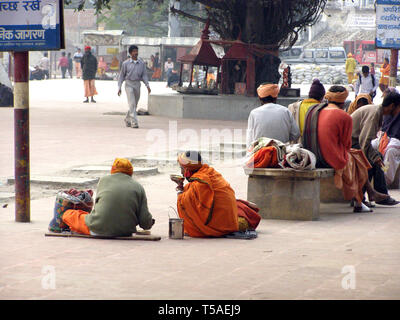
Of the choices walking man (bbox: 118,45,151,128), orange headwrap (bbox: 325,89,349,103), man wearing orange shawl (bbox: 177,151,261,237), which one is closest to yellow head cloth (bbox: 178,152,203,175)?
man wearing orange shawl (bbox: 177,151,261,237)

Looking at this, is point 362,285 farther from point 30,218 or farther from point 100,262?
point 30,218

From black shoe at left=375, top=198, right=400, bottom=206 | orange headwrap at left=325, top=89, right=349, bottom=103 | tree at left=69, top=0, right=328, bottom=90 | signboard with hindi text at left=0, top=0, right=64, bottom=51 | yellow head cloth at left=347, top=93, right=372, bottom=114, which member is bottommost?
black shoe at left=375, top=198, right=400, bottom=206

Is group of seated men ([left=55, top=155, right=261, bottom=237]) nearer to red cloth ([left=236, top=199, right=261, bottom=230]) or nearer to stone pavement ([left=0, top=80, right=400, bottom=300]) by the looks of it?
red cloth ([left=236, top=199, right=261, bottom=230])

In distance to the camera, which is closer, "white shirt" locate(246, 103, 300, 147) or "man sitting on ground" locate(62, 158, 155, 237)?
"man sitting on ground" locate(62, 158, 155, 237)

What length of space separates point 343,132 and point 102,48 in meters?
44.2

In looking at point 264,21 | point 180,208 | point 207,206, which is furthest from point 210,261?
point 264,21

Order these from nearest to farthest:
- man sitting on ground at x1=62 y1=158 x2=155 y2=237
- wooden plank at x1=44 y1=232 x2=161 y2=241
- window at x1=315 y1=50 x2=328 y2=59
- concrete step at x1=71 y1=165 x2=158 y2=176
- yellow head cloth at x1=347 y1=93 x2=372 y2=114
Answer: man sitting on ground at x1=62 y1=158 x2=155 y2=237, wooden plank at x1=44 y1=232 x2=161 y2=241, yellow head cloth at x1=347 y1=93 x2=372 y2=114, concrete step at x1=71 y1=165 x2=158 y2=176, window at x1=315 y1=50 x2=328 y2=59

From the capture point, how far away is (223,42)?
66.8 feet

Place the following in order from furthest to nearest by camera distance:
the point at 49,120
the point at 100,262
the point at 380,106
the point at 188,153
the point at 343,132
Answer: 1. the point at 49,120
2. the point at 380,106
3. the point at 343,132
4. the point at 188,153
5. the point at 100,262

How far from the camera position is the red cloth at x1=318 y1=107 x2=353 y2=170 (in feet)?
28.1

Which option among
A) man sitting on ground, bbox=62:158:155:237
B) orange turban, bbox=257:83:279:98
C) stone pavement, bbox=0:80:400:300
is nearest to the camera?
stone pavement, bbox=0:80:400:300

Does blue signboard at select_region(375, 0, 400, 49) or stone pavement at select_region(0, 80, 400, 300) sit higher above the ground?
blue signboard at select_region(375, 0, 400, 49)

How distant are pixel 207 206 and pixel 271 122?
5.76ft

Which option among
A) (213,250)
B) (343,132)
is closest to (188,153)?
(213,250)
